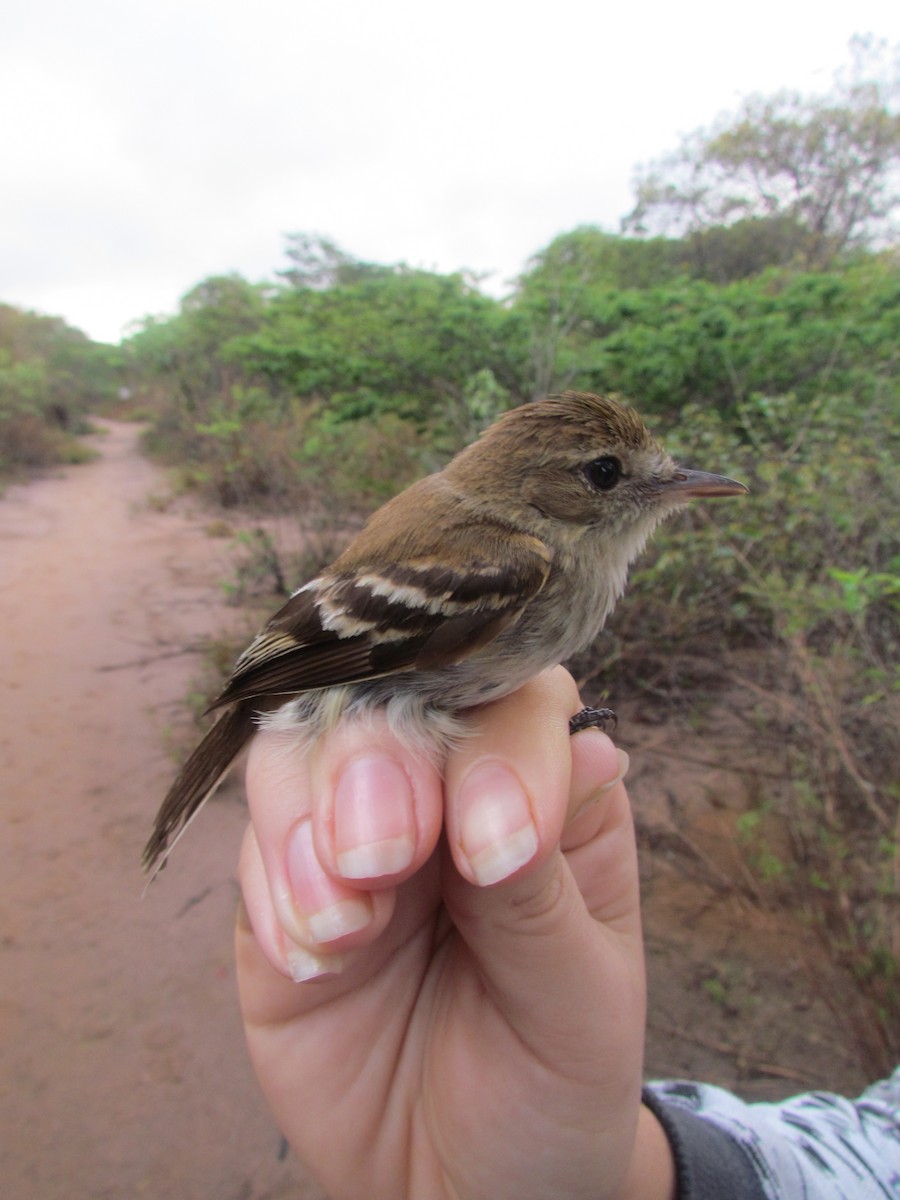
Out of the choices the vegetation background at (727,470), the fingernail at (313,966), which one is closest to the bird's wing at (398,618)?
the fingernail at (313,966)

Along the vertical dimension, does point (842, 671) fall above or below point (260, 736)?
below

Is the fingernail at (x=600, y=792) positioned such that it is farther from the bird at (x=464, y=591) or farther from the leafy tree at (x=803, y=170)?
the leafy tree at (x=803, y=170)

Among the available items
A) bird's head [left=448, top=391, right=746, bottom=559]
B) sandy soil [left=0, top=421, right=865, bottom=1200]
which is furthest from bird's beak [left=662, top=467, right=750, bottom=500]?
sandy soil [left=0, top=421, right=865, bottom=1200]

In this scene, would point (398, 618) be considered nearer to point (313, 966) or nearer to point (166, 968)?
point (313, 966)

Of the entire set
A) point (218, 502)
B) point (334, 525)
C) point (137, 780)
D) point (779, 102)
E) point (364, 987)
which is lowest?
point (137, 780)

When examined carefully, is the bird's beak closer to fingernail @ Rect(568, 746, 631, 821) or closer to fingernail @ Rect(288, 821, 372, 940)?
fingernail @ Rect(568, 746, 631, 821)

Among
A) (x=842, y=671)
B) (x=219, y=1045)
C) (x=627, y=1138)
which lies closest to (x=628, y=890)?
(x=627, y=1138)

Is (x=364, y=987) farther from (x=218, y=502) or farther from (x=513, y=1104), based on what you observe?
(x=218, y=502)
